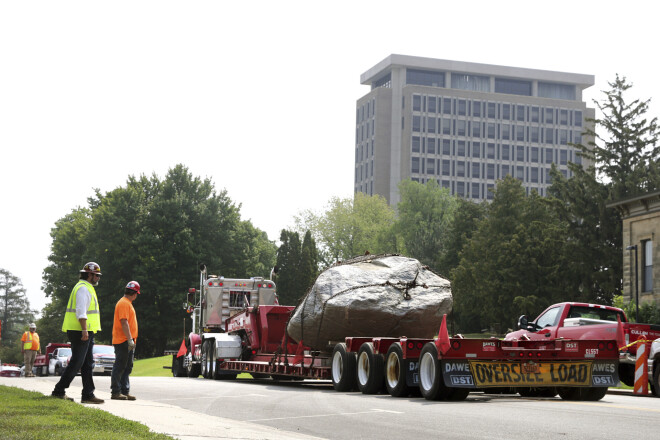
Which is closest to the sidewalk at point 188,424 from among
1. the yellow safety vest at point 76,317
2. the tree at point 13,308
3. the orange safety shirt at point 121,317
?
the orange safety shirt at point 121,317

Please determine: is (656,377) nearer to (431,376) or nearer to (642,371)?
(642,371)

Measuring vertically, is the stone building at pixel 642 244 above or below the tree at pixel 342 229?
below

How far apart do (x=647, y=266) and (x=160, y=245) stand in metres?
32.2

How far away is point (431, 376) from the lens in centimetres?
1544

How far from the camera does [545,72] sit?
16762cm

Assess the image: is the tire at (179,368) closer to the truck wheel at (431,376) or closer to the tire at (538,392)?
the tire at (538,392)

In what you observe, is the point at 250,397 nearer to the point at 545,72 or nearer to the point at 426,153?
the point at 426,153

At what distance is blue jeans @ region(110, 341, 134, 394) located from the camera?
14623 mm

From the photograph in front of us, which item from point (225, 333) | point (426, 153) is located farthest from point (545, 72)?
point (225, 333)

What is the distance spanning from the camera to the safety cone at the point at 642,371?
18953 mm

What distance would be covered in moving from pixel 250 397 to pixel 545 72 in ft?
519

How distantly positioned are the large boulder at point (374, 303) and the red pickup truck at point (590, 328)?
215 centimetres

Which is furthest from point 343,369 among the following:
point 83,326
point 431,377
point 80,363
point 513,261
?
point 513,261

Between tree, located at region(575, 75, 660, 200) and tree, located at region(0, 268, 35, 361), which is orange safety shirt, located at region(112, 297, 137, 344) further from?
tree, located at region(0, 268, 35, 361)
